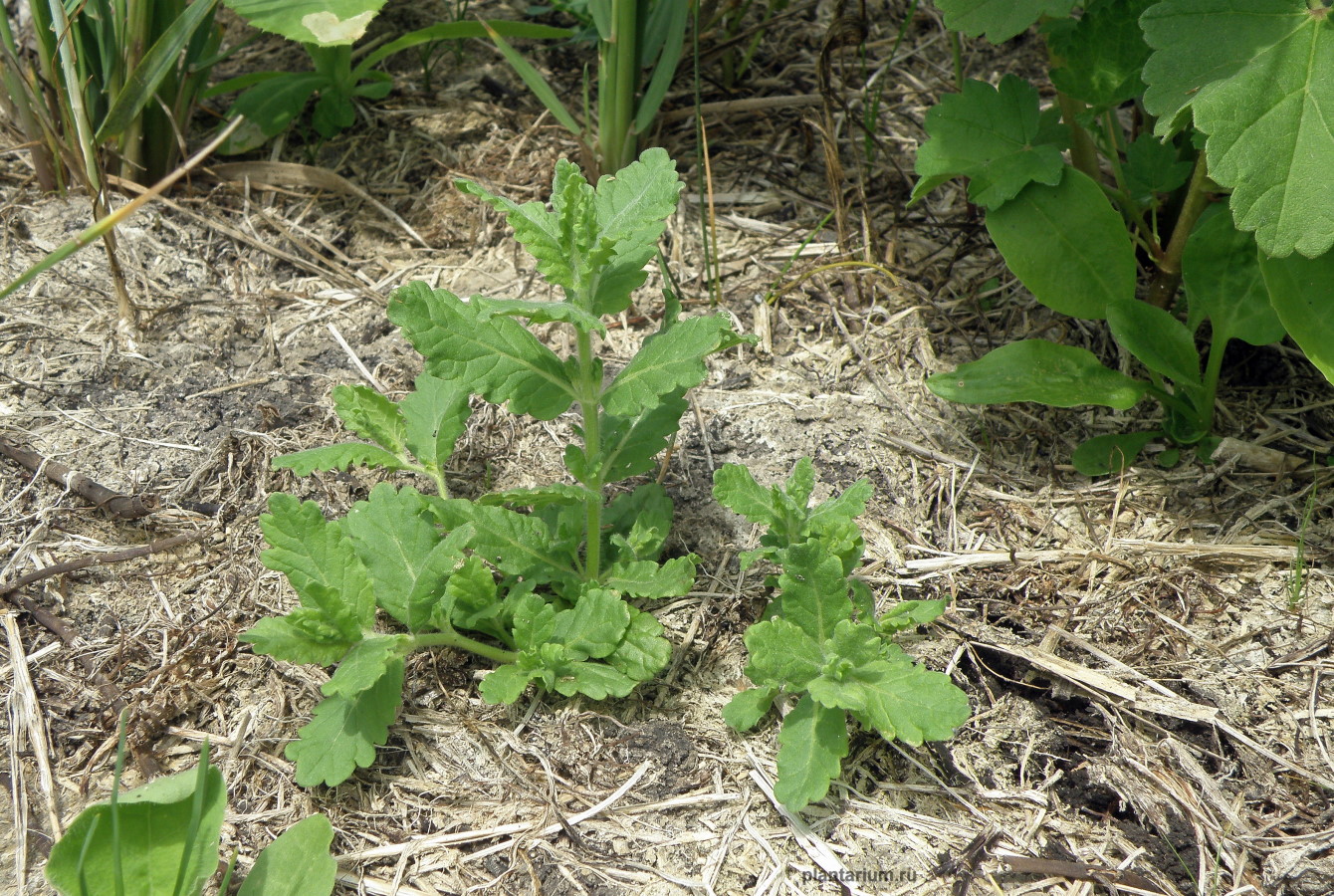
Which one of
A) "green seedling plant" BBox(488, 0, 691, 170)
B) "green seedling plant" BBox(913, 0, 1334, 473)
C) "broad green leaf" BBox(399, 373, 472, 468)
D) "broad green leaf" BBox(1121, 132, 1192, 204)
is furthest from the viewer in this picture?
"green seedling plant" BBox(488, 0, 691, 170)

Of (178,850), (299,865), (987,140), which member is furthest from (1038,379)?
(178,850)

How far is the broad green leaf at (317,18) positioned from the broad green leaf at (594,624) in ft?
4.21

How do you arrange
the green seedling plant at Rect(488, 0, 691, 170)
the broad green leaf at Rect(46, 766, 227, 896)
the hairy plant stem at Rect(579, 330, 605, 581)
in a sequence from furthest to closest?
the green seedling plant at Rect(488, 0, 691, 170)
the hairy plant stem at Rect(579, 330, 605, 581)
the broad green leaf at Rect(46, 766, 227, 896)

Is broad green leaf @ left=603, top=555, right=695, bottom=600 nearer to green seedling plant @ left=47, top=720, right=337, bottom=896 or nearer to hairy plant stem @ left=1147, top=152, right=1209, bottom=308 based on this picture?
green seedling plant @ left=47, top=720, right=337, bottom=896

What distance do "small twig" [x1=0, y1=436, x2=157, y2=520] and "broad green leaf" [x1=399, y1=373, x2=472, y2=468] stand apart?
51 cm

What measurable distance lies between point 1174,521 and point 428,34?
2.07 metres

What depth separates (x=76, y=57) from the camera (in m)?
2.28

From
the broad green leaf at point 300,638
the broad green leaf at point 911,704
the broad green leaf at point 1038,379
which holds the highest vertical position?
the broad green leaf at point 1038,379

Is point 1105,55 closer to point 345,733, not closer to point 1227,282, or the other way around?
point 1227,282

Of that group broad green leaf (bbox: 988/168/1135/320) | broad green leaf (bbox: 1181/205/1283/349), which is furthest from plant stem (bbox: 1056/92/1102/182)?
broad green leaf (bbox: 1181/205/1283/349)

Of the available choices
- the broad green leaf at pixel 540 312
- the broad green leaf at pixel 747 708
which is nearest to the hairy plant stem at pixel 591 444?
the broad green leaf at pixel 540 312

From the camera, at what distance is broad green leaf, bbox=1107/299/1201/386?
2.05m

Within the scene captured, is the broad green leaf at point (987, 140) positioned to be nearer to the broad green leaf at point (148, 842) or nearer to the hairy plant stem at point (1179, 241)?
the hairy plant stem at point (1179, 241)

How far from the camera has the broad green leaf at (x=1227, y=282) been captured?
6.60 feet
